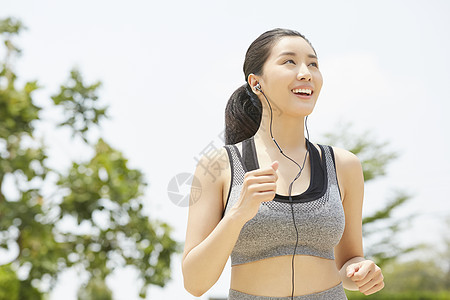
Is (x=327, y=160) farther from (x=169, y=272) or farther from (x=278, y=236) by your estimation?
(x=169, y=272)

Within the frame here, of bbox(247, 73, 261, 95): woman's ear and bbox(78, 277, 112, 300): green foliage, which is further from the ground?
bbox(247, 73, 261, 95): woman's ear

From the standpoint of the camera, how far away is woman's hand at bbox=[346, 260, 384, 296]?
1553mm

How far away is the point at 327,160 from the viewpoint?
1824 mm

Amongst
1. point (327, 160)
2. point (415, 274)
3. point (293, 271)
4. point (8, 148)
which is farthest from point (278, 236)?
point (415, 274)

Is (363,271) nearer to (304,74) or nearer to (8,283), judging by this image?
(304,74)

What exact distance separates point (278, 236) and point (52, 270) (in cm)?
464

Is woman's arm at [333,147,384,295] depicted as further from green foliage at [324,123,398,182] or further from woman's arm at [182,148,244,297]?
green foliage at [324,123,398,182]

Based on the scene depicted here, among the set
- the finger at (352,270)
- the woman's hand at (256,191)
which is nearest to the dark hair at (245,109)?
the woman's hand at (256,191)

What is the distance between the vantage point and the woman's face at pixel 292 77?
5.57 ft

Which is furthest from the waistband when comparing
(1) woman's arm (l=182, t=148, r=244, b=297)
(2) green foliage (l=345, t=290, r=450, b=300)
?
(2) green foliage (l=345, t=290, r=450, b=300)

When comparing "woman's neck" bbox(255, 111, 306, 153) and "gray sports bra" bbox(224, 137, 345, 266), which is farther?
"woman's neck" bbox(255, 111, 306, 153)

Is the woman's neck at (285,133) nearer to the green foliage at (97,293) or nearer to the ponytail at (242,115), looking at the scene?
the ponytail at (242,115)

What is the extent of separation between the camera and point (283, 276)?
1552 mm

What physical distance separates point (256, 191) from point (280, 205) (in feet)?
0.69
